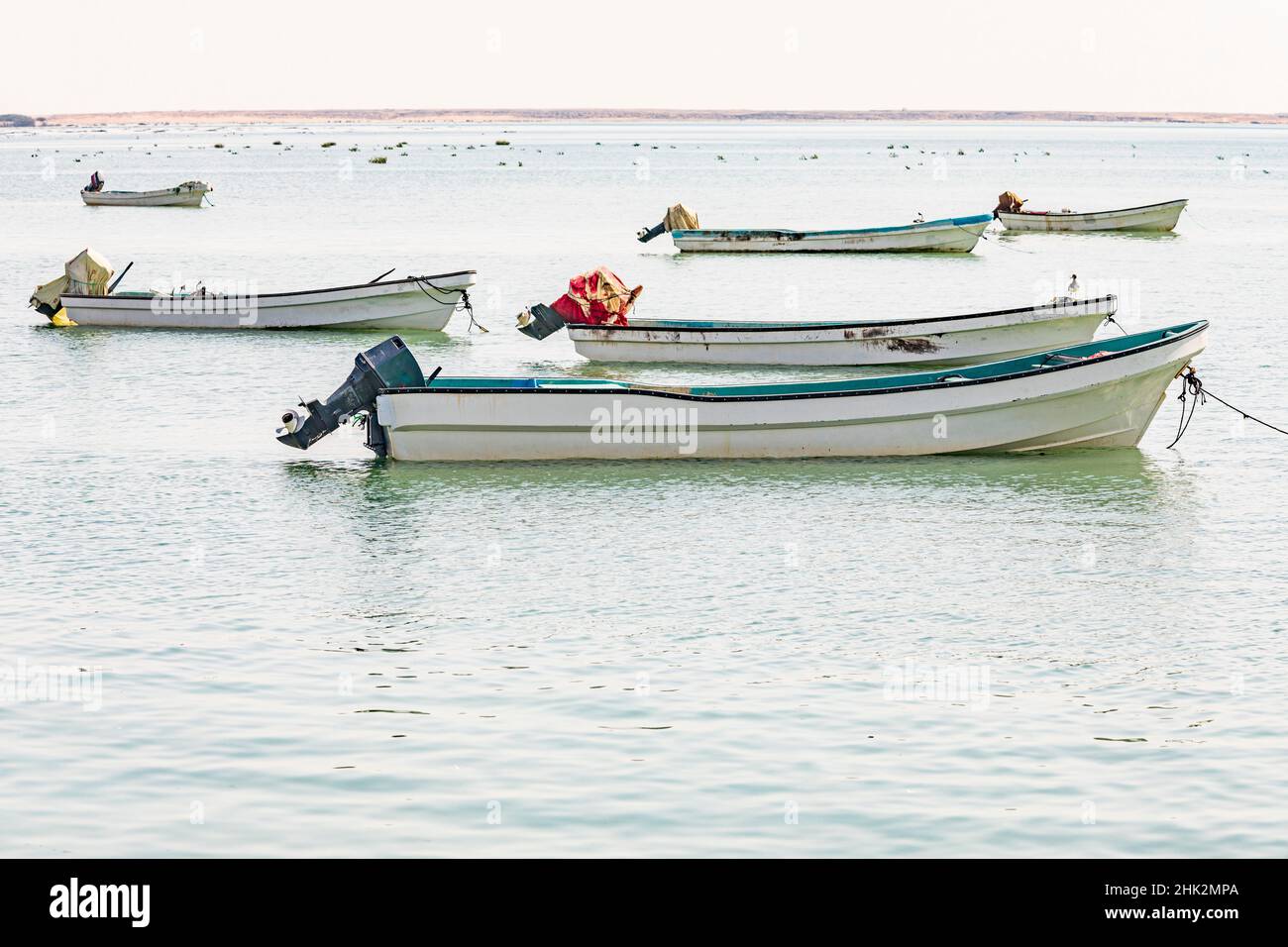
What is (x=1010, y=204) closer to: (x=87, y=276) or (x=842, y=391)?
(x=87, y=276)

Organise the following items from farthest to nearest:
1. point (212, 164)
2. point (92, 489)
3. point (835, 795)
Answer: point (212, 164)
point (92, 489)
point (835, 795)

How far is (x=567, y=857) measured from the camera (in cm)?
898

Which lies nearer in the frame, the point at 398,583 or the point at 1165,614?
the point at 1165,614

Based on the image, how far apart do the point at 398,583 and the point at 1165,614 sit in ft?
23.1

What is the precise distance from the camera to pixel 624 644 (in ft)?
42.7

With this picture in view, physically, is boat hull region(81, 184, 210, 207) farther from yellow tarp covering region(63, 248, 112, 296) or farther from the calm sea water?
the calm sea water

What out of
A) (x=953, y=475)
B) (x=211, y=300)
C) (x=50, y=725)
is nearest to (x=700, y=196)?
(x=211, y=300)

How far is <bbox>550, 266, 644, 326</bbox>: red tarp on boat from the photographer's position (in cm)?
3028

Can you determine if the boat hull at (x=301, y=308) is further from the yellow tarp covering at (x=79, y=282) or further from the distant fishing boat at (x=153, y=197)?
the distant fishing boat at (x=153, y=197)

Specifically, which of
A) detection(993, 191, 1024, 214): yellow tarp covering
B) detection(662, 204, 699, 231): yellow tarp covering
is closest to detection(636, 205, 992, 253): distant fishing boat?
detection(662, 204, 699, 231): yellow tarp covering

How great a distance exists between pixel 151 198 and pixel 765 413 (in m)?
80.8

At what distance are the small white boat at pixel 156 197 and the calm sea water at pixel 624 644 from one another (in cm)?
6707

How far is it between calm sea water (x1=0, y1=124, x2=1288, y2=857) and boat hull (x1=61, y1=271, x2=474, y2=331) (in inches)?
265
